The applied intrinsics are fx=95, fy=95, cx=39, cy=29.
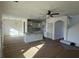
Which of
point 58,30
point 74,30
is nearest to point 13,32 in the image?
point 58,30

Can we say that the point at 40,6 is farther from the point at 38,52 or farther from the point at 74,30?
the point at 74,30

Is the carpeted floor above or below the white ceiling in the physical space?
below

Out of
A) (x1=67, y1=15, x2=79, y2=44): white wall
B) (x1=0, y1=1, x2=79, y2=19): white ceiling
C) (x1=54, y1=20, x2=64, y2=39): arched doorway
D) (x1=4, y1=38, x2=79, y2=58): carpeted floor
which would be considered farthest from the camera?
(x1=54, y1=20, x2=64, y2=39): arched doorway

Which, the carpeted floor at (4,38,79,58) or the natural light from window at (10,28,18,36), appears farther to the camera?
the natural light from window at (10,28,18,36)

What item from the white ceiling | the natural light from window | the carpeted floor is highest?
the white ceiling

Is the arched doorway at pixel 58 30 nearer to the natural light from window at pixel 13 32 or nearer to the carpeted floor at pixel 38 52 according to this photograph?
the carpeted floor at pixel 38 52

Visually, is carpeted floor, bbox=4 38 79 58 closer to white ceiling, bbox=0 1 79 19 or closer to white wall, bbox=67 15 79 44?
white wall, bbox=67 15 79 44

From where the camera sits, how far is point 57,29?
1063 cm

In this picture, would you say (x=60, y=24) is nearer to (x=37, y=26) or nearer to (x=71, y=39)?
(x=71, y=39)

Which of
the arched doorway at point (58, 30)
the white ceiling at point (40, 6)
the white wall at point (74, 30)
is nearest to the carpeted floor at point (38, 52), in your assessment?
the white wall at point (74, 30)

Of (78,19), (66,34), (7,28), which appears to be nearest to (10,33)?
(7,28)

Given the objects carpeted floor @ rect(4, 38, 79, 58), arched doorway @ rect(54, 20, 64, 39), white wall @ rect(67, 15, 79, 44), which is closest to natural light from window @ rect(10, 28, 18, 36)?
arched doorway @ rect(54, 20, 64, 39)

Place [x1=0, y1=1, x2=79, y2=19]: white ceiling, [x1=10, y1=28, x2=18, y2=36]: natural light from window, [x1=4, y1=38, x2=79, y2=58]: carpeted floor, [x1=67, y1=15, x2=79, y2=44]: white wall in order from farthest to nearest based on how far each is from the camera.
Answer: [x1=10, y1=28, x2=18, y2=36]: natural light from window, [x1=67, y1=15, x2=79, y2=44]: white wall, [x1=4, y1=38, x2=79, y2=58]: carpeted floor, [x1=0, y1=1, x2=79, y2=19]: white ceiling

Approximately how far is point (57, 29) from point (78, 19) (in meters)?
3.10
